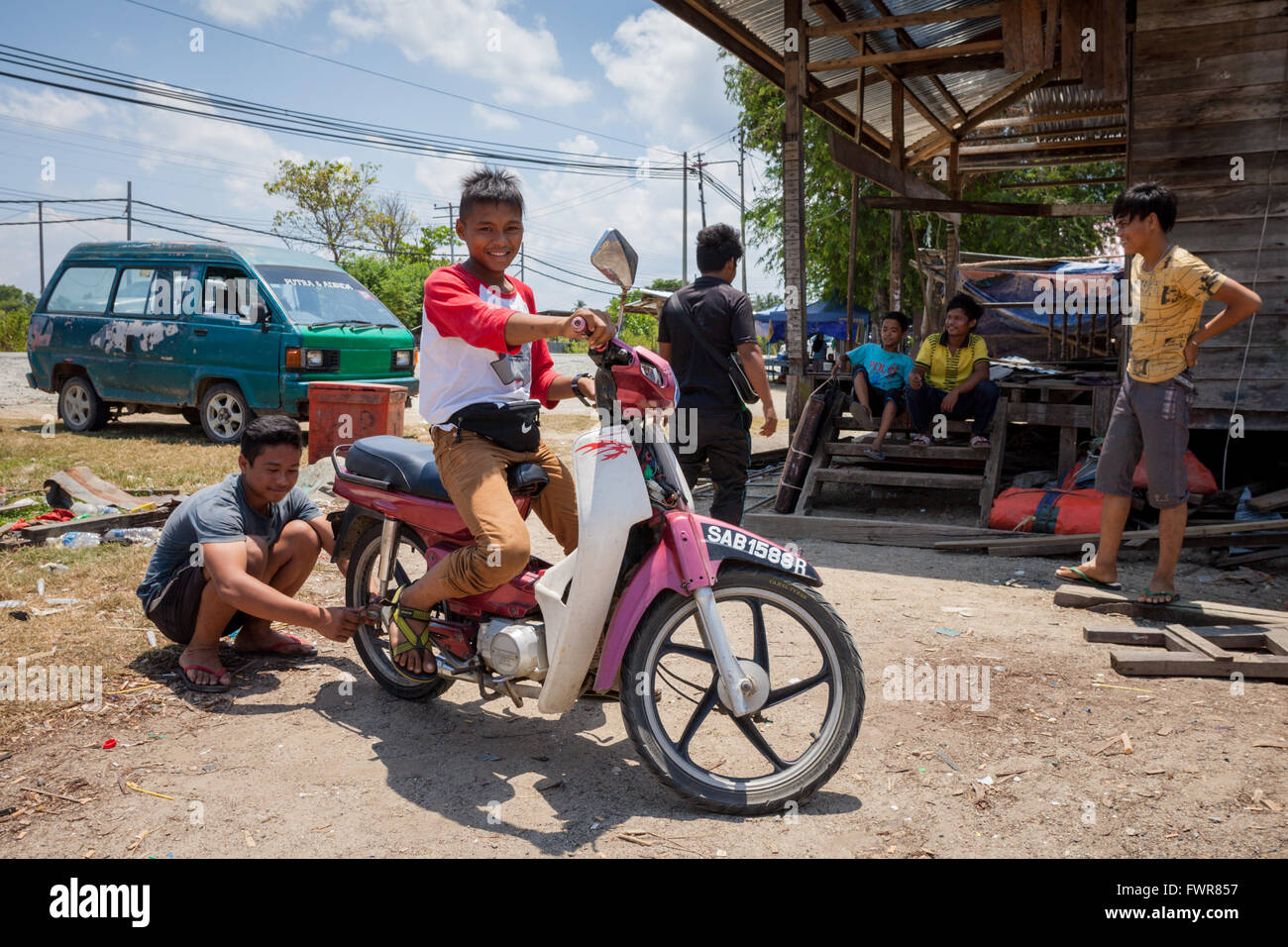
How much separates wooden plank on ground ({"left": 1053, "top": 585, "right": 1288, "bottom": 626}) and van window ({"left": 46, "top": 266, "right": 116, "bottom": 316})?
11704 mm

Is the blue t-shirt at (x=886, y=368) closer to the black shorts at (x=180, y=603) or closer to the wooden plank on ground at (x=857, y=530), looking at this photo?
the wooden plank on ground at (x=857, y=530)

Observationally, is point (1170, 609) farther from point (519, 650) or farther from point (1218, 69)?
point (1218, 69)

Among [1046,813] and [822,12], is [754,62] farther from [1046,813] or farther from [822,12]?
[1046,813]

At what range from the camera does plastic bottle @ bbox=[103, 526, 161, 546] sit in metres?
6.04

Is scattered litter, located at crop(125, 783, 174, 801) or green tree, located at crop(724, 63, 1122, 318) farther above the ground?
green tree, located at crop(724, 63, 1122, 318)

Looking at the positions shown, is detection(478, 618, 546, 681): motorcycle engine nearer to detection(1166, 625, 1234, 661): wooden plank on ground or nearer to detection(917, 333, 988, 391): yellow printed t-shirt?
detection(1166, 625, 1234, 661): wooden plank on ground

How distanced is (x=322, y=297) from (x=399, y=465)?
27.9 ft

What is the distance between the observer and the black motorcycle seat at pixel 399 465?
3398 mm

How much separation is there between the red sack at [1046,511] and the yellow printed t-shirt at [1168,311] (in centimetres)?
164

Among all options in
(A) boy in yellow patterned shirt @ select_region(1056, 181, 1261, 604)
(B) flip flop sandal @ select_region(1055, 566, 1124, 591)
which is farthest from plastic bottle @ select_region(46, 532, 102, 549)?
(A) boy in yellow patterned shirt @ select_region(1056, 181, 1261, 604)

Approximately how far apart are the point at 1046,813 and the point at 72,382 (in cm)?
1281

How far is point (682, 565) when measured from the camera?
2.78 metres

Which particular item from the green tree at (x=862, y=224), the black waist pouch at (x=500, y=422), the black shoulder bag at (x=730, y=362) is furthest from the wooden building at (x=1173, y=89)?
the green tree at (x=862, y=224)

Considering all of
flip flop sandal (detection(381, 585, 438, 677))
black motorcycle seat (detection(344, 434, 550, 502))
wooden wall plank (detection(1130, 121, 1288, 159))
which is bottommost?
flip flop sandal (detection(381, 585, 438, 677))
